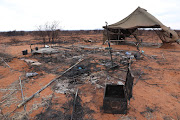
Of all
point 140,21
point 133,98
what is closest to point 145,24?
point 140,21

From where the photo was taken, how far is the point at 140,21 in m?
13.7

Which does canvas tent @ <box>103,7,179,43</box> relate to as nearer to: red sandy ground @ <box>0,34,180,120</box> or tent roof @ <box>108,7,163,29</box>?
tent roof @ <box>108,7,163,29</box>

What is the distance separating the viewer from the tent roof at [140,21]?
12788 mm

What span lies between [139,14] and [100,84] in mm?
13543

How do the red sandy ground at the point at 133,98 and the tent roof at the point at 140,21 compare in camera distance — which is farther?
the tent roof at the point at 140,21

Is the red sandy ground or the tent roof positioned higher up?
the tent roof

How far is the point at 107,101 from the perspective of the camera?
3.12 m

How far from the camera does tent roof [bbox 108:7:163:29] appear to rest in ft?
42.0

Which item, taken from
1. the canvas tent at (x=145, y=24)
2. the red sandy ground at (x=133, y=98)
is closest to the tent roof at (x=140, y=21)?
the canvas tent at (x=145, y=24)

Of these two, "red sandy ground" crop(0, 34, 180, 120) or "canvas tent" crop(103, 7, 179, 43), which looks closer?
"red sandy ground" crop(0, 34, 180, 120)

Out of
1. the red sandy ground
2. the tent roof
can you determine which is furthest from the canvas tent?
the red sandy ground

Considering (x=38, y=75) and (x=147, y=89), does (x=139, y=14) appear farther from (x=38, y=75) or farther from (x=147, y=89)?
(x=38, y=75)

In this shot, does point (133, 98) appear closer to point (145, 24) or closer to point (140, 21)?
point (145, 24)

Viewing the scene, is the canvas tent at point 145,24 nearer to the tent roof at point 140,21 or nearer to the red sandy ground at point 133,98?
the tent roof at point 140,21
